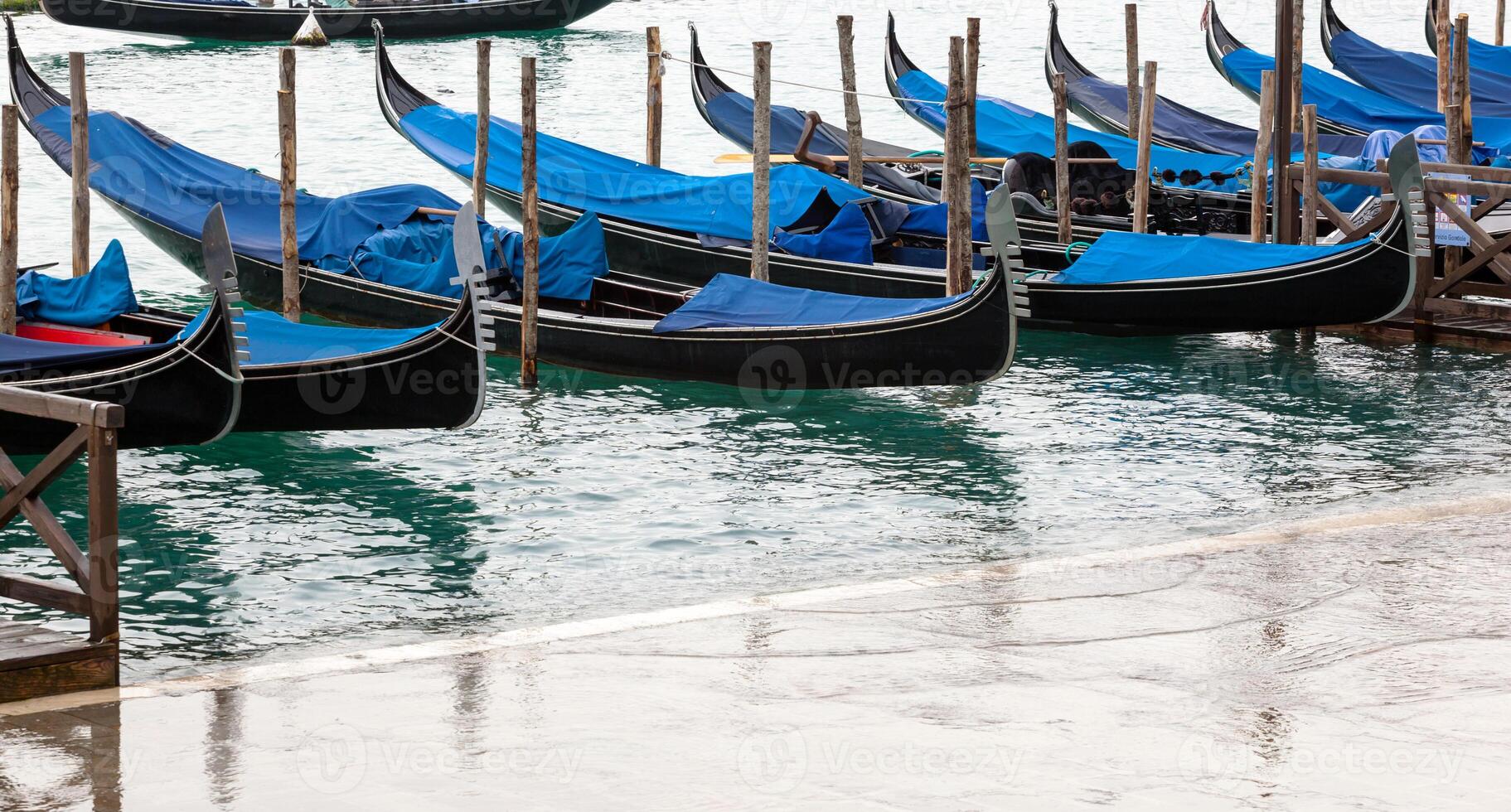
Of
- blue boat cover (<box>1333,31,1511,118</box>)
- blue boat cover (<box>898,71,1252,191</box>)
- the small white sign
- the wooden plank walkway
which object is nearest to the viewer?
the wooden plank walkway

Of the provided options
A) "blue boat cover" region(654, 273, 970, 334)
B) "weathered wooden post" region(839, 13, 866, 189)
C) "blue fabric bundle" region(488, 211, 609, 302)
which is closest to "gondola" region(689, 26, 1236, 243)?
"weathered wooden post" region(839, 13, 866, 189)

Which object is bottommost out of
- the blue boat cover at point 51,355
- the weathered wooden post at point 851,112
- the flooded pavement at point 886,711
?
the flooded pavement at point 886,711

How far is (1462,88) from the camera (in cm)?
1123

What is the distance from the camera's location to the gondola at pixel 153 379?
7.15m

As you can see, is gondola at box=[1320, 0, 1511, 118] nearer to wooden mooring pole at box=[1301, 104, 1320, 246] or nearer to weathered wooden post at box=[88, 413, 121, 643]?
wooden mooring pole at box=[1301, 104, 1320, 246]

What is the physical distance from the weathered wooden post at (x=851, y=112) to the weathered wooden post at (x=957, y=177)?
1773 mm

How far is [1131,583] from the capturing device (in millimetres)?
5477

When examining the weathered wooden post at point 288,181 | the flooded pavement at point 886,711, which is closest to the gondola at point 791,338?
the weathered wooden post at point 288,181

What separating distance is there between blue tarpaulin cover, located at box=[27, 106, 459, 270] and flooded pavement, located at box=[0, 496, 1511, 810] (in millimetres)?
6061

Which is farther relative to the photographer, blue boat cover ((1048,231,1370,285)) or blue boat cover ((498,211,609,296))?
blue boat cover ((498,211,609,296))

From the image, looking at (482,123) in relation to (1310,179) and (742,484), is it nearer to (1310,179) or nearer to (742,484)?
(742,484)

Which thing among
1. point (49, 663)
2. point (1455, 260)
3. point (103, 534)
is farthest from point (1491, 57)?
point (49, 663)

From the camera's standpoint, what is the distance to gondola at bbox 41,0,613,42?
27.4 metres

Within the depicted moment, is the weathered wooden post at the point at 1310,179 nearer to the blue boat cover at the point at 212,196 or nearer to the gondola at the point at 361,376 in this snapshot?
the gondola at the point at 361,376
